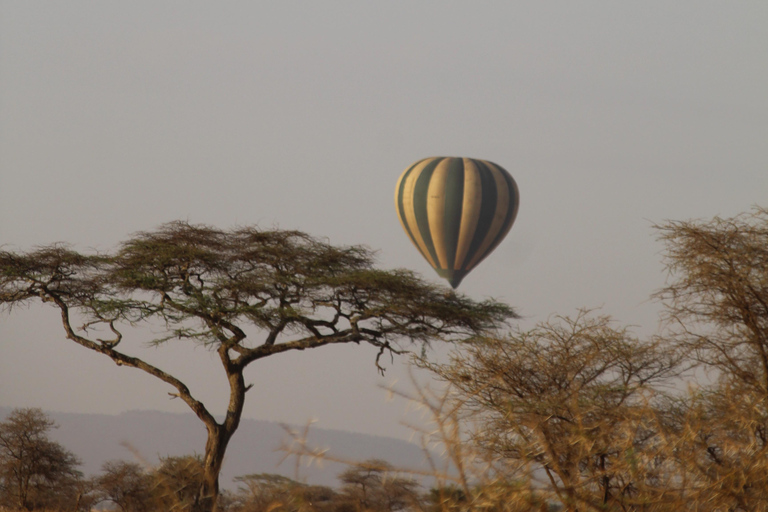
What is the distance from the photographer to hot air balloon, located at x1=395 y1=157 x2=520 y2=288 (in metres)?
46.5

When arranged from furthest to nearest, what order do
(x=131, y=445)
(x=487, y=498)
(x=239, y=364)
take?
(x=239, y=364), (x=487, y=498), (x=131, y=445)

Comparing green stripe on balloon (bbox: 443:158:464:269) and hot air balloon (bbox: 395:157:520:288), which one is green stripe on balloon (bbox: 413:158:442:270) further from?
green stripe on balloon (bbox: 443:158:464:269)

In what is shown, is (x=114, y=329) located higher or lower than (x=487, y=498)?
higher

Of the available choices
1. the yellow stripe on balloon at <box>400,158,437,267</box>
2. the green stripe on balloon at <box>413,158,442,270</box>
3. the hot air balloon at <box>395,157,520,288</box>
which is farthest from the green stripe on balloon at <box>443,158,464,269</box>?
the yellow stripe on balloon at <box>400,158,437,267</box>

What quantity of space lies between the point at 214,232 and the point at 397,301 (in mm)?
5524

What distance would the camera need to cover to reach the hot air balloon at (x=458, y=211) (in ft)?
152

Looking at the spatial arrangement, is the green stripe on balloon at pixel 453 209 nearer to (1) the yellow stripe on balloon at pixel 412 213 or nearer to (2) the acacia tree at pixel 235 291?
(1) the yellow stripe on balloon at pixel 412 213

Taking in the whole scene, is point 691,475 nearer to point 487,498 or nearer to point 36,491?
point 487,498

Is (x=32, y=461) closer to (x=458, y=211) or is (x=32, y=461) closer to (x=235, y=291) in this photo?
(x=235, y=291)

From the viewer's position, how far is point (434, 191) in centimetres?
4731

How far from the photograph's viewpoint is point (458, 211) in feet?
151

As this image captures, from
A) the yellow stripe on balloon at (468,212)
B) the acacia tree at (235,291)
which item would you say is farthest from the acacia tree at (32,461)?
the yellow stripe on balloon at (468,212)

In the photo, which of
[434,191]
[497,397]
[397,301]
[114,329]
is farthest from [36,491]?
[434,191]

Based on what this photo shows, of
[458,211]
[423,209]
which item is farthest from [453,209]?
[423,209]
